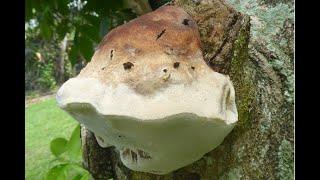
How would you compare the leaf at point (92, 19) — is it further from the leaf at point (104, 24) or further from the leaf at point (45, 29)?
the leaf at point (45, 29)

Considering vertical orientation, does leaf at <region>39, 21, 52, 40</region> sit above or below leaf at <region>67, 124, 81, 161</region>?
above

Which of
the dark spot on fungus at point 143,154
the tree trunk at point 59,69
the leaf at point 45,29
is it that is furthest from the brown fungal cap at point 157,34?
the tree trunk at point 59,69

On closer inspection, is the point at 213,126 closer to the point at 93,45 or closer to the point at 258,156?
the point at 258,156

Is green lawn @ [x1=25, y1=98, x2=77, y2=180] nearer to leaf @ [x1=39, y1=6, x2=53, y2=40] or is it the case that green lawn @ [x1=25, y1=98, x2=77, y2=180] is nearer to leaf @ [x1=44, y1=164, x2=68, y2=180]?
leaf @ [x1=39, y1=6, x2=53, y2=40]

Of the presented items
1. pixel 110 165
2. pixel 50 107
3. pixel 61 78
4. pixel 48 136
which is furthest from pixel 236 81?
pixel 61 78

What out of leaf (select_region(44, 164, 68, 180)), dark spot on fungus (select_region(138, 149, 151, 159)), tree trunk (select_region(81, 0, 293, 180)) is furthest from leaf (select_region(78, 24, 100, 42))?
dark spot on fungus (select_region(138, 149, 151, 159))

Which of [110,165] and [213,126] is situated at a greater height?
[213,126]
